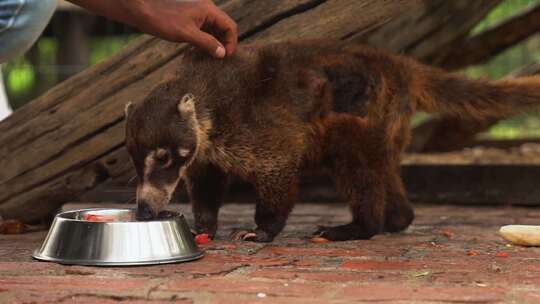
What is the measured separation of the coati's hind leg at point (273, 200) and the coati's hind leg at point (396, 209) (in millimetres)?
642

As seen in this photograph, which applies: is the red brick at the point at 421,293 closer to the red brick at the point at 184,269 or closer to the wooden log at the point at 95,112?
the red brick at the point at 184,269

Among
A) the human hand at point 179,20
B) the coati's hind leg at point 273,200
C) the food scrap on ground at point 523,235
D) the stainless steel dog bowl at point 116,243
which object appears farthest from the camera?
the coati's hind leg at point 273,200

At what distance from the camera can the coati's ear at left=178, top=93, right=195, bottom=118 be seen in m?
4.34

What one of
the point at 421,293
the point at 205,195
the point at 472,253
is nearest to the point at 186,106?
the point at 205,195

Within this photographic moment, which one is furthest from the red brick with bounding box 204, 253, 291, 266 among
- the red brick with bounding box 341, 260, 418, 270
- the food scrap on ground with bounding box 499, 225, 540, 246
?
the food scrap on ground with bounding box 499, 225, 540, 246

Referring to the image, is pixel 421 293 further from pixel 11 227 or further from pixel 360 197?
pixel 11 227

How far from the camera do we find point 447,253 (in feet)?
13.2

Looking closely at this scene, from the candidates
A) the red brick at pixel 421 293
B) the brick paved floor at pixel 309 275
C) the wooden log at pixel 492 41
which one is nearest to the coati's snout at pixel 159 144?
the brick paved floor at pixel 309 275

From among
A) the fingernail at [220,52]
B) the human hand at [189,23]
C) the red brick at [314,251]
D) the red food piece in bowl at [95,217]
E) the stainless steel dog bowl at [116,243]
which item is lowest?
the red brick at [314,251]

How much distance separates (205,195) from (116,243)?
118 centimetres

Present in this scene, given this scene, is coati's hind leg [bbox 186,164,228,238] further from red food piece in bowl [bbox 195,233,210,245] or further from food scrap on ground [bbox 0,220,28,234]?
food scrap on ground [bbox 0,220,28,234]

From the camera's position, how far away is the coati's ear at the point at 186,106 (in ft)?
14.2

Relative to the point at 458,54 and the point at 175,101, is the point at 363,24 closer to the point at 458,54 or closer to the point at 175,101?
the point at 175,101

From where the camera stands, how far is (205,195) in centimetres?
477
